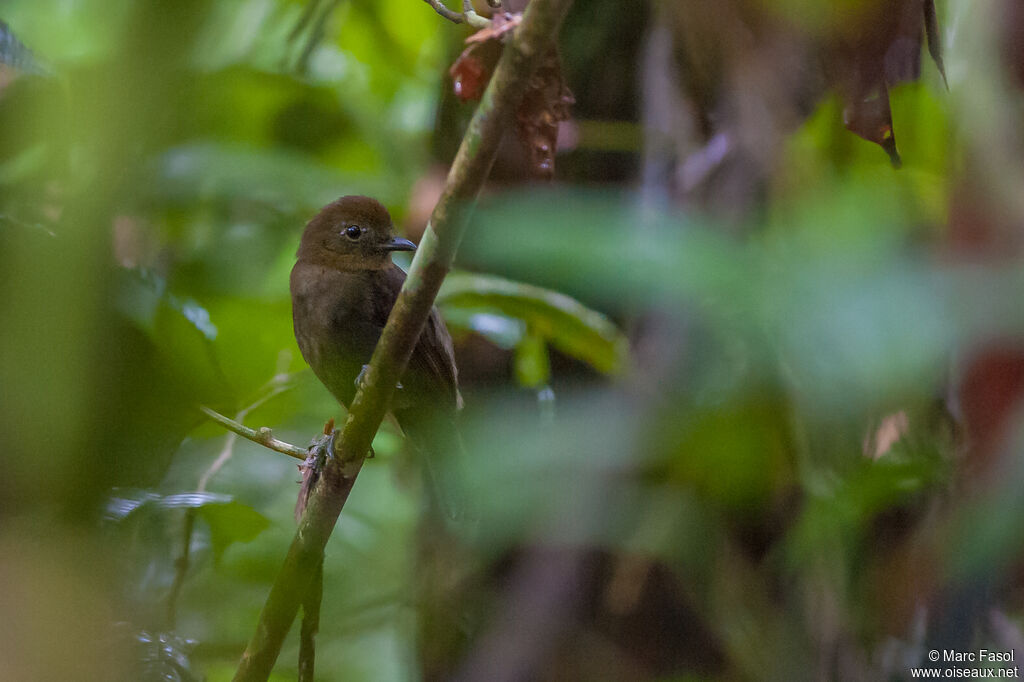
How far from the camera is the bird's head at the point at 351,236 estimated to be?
3.15 metres

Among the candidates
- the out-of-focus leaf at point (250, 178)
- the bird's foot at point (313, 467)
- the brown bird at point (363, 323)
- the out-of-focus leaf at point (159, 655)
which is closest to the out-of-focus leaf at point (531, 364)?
the brown bird at point (363, 323)

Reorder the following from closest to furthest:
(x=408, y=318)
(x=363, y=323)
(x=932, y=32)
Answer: (x=408, y=318), (x=932, y=32), (x=363, y=323)

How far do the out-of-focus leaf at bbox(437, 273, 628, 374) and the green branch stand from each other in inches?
52.7

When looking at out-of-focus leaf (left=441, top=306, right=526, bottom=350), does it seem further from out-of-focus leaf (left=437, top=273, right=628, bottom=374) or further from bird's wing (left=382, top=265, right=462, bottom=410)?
bird's wing (left=382, top=265, right=462, bottom=410)

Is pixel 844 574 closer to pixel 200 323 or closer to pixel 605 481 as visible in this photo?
pixel 605 481

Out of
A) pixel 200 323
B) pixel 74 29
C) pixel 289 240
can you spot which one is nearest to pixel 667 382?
pixel 200 323

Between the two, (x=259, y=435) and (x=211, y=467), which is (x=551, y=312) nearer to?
(x=211, y=467)

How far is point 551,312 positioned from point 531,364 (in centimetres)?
48

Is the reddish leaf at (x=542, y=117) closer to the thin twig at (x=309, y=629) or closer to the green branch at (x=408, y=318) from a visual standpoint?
the green branch at (x=408, y=318)

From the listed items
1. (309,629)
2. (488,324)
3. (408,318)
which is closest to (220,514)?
(309,629)

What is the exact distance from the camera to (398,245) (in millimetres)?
3121

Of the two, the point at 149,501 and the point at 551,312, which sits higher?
the point at 149,501

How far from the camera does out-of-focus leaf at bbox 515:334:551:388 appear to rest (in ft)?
11.3

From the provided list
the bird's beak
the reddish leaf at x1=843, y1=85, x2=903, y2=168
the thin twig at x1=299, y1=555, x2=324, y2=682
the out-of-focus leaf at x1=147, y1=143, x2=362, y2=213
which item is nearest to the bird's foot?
the thin twig at x1=299, y1=555, x2=324, y2=682
